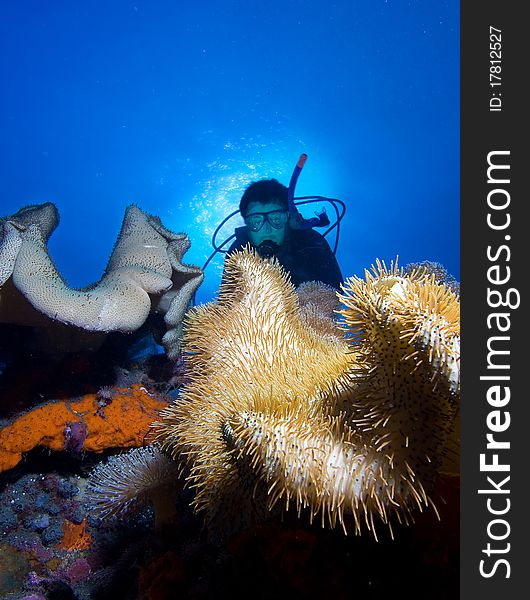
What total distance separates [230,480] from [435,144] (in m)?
44.4

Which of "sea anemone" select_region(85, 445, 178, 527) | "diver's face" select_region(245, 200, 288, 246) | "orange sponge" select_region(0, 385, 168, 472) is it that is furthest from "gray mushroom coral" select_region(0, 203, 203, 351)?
"diver's face" select_region(245, 200, 288, 246)

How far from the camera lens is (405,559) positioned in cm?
147

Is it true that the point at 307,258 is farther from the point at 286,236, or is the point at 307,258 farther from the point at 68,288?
the point at 68,288

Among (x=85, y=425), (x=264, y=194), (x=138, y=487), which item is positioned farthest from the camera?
(x=264, y=194)

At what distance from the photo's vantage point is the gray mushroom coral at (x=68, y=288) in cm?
235

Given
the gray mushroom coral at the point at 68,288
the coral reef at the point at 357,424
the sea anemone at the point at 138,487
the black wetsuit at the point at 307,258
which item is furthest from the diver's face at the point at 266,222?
the coral reef at the point at 357,424

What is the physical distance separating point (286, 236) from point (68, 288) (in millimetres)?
5743

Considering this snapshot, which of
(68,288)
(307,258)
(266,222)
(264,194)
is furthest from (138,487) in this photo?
(264,194)

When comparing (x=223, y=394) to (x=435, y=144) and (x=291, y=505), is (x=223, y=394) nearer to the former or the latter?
(x=291, y=505)

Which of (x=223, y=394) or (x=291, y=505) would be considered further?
(x=223, y=394)

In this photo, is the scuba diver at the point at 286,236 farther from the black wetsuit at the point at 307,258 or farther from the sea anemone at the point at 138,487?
the sea anemone at the point at 138,487

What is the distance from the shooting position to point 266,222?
26.0 ft

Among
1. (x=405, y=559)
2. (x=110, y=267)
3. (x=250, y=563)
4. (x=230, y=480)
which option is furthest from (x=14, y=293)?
(x=405, y=559)

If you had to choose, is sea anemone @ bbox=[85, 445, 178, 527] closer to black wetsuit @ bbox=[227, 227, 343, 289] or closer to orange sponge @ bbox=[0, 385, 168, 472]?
orange sponge @ bbox=[0, 385, 168, 472]
